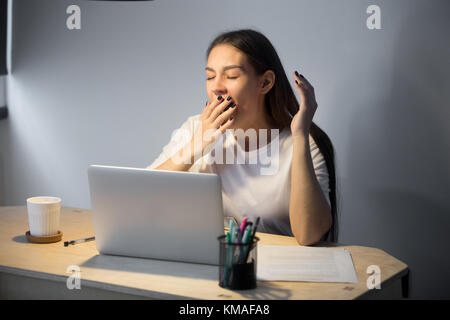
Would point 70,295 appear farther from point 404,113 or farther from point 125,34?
point 125,34

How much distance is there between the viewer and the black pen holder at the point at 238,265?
1.10 meters

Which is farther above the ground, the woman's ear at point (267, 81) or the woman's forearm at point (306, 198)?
the woman's ear at point (267, 81)

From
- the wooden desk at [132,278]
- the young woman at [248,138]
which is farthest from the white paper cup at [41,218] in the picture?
the young woman at [248,138]

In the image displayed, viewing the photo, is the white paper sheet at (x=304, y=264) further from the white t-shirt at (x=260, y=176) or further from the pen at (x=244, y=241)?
the white t-shirt at (x=260, y=176)

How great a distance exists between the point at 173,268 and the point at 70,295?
237 millimetres

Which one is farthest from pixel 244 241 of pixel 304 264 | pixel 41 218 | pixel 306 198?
pixel 41 218

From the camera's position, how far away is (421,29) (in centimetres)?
201

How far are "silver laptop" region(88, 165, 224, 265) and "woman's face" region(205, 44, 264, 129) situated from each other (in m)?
0.69

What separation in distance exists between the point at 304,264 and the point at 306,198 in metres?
0.31

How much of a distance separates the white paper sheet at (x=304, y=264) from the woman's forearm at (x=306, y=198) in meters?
0.09

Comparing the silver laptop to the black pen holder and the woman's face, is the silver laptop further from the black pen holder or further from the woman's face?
the woman's face

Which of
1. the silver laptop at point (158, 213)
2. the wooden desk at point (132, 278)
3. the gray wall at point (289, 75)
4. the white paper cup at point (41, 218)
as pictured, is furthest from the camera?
the gray wall at point (289, 75)

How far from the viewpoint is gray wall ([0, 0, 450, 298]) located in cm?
205

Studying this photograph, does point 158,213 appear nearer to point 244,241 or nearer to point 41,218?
point 244,241
